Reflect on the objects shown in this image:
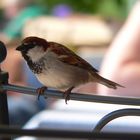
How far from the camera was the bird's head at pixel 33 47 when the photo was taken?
1292 mm

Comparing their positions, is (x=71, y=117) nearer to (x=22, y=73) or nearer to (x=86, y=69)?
(x=86, y=69)

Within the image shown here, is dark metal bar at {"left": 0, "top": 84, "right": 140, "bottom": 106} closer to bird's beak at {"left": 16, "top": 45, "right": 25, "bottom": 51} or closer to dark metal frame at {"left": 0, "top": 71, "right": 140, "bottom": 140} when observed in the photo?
dark metal frame at {"left": 0, "top": 71, "right": 140, "bottom": 140}

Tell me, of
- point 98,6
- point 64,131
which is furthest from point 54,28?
point 64,131

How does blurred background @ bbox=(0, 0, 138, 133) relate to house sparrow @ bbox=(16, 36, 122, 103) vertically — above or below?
above

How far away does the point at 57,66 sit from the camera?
55.7 inches

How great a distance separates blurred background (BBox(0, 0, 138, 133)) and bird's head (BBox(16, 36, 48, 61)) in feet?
4.88

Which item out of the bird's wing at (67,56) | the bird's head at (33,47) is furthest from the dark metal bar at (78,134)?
the bird's wing at (67,56)

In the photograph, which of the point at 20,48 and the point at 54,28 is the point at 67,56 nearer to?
the point at 20,48

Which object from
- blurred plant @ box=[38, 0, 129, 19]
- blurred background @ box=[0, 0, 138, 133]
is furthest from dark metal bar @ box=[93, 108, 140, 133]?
blurred plant @ box=[38, 0, 129, 19]

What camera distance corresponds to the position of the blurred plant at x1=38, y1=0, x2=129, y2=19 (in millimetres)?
5297

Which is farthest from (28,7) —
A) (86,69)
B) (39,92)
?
(39,92)

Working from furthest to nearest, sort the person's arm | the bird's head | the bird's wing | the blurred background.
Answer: the blurred background, the person's arm, the bird's wing, the bird's head

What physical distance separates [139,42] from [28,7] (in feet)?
8.26

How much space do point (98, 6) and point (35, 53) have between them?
4.34 m
